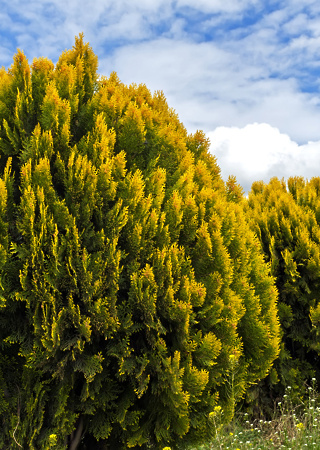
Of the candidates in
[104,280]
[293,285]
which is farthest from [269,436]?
[104,280]

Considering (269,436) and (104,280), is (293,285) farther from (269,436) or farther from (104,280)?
(104,280)

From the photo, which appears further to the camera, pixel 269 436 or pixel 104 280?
pixel 269 436

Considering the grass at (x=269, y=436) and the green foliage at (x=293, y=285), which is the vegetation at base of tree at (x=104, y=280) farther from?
the green foliage at (x=293, y=285)

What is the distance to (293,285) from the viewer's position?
23.6 feet

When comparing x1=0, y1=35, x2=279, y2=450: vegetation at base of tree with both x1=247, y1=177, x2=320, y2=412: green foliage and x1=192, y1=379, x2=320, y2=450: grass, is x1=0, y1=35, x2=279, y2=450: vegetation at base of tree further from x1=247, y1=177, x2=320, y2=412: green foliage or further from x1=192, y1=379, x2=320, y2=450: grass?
x1=247, y1=177, x2=320, y2=412: green foliage

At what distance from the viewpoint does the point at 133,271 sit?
401 centimetres

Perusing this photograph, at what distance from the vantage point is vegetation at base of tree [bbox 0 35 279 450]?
12.5ft

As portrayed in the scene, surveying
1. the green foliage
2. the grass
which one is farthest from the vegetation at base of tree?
the green foliage

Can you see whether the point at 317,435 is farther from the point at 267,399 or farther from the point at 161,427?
the point at 161,427

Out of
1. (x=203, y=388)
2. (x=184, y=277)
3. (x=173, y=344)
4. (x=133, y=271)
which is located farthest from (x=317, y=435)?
(x=133, y=271)

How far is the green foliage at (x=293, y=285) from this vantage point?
7016 mm

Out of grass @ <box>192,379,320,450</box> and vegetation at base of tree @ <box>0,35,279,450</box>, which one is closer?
vegetation at base of tree @ <box>0,35,279,450</box>

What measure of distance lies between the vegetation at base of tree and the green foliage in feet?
8.34

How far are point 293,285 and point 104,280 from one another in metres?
4.38
